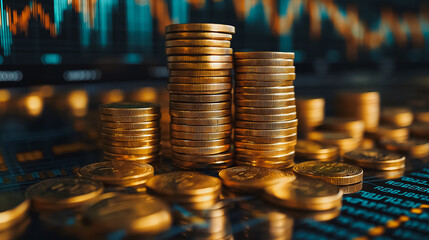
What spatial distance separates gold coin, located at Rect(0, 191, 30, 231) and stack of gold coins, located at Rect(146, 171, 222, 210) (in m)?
0.48

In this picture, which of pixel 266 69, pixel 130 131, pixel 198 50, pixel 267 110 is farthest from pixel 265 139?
pixel 130 131

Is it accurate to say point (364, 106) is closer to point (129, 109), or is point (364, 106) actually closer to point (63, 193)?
point (129, 109)

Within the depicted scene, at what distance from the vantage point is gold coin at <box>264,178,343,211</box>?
1394 millimetres

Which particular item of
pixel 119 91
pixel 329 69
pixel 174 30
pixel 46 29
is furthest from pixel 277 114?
pixel 329 69

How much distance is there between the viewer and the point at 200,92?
188 centimetres

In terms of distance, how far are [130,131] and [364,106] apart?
82.4 inches

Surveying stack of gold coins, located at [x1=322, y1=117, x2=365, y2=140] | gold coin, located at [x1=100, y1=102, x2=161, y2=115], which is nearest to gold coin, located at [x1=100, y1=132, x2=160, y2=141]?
gold coin, located at [x1=100, y1=102, x2=161, y2=115]

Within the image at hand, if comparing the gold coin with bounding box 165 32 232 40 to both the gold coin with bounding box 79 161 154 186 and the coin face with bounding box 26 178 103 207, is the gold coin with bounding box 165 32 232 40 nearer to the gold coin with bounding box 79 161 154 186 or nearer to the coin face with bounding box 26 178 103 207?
the gold coin with bounding box 79 161 154 186

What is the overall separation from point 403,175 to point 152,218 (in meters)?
1.41

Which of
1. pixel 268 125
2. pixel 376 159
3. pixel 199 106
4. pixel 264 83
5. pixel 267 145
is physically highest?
pixel 264 83

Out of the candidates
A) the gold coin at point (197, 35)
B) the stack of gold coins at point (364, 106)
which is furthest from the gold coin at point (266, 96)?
the stack of gold coins at point (364, 106)

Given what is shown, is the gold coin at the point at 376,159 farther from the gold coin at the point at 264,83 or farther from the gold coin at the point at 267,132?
the gold coin at the point at 264,83

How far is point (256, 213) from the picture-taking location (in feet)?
4.49

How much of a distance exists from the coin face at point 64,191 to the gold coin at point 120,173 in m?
0.09
